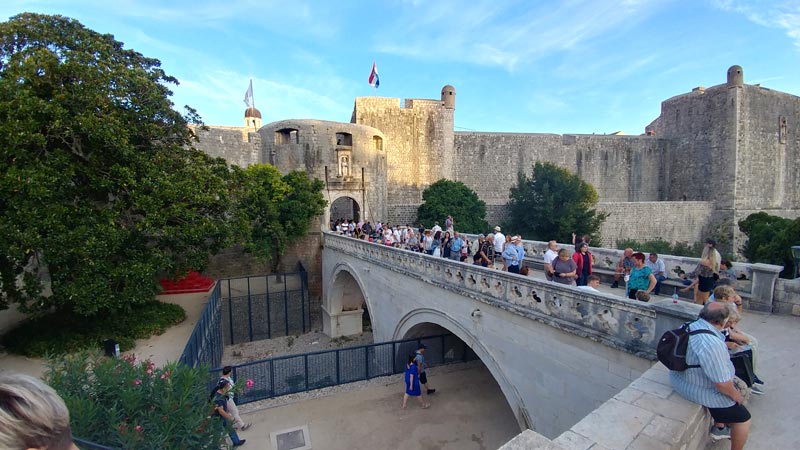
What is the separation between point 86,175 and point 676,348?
1358 centimetres

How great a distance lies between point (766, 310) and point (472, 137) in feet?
83.9

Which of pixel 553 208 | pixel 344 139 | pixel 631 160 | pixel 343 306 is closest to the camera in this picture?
pixel 343 306

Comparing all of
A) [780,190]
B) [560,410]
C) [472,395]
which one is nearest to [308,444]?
[472,395]

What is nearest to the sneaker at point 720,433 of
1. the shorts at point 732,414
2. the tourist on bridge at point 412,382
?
the shorts at point 732,414

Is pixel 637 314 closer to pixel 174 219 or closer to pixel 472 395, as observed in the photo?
pixel 472 395

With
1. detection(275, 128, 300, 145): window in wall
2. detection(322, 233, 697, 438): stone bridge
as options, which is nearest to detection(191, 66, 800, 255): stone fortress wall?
detection(275, 128, 300, 145): window in wall

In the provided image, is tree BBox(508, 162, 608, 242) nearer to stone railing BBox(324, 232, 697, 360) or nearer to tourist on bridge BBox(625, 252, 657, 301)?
stone railing BBox(324, 232, 697, 360)

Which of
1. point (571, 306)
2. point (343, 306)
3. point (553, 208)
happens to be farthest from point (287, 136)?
point (571, 306)

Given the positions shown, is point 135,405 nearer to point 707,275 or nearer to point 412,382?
point 412,382

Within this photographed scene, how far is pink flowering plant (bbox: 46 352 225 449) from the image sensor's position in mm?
3914

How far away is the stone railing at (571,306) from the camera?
4.46 meters

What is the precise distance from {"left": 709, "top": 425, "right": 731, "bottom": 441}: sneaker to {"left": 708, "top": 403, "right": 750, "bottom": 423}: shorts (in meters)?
0.33

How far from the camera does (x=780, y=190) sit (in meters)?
28.7

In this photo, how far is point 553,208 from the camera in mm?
24188
